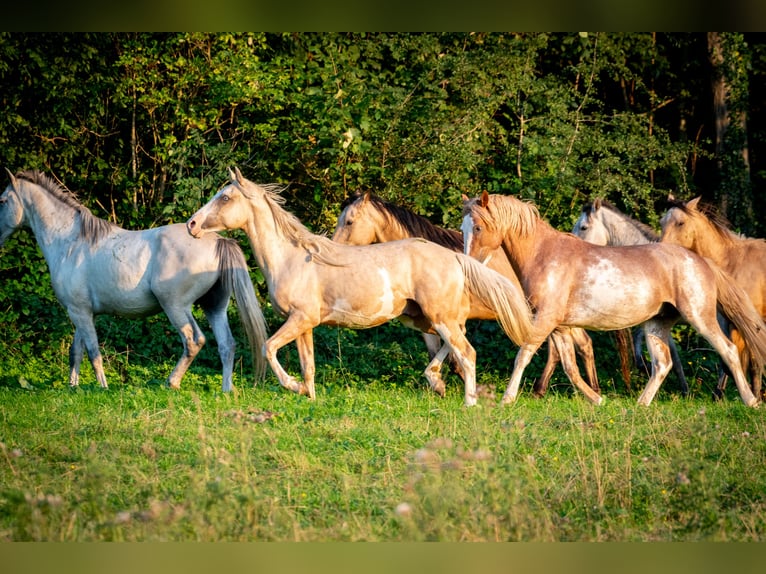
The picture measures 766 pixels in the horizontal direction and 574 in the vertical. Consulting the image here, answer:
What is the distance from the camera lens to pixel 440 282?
839cm

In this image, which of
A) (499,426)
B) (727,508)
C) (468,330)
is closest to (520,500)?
(727,508)

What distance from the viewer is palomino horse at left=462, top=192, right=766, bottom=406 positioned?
8.62 meters

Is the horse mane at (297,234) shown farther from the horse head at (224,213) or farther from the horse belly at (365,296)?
the horse belly at (365,296)

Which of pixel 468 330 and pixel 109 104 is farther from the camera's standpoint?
pixel 109 104

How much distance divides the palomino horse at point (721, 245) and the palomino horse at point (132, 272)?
16.1ft

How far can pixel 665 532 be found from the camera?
15.9 feet

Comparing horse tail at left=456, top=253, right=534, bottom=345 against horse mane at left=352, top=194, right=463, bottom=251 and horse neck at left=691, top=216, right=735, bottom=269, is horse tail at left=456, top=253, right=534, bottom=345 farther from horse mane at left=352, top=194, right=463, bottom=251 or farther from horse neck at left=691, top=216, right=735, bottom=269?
horse neck at left=691, top=216, right=735, bottom=269

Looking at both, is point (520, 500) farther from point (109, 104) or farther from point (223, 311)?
point (109, 104)

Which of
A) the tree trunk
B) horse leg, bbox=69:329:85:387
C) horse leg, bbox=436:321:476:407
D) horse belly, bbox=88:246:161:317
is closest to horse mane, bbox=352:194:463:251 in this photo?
horse leg, bbox=436:321:476:407

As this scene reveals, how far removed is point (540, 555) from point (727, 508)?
3.86 meters

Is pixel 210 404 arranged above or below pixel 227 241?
below

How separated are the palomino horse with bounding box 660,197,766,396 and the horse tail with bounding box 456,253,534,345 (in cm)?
270

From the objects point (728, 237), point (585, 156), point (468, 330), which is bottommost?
point (468, 330)

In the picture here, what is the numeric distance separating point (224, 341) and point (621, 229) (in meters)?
5.02
